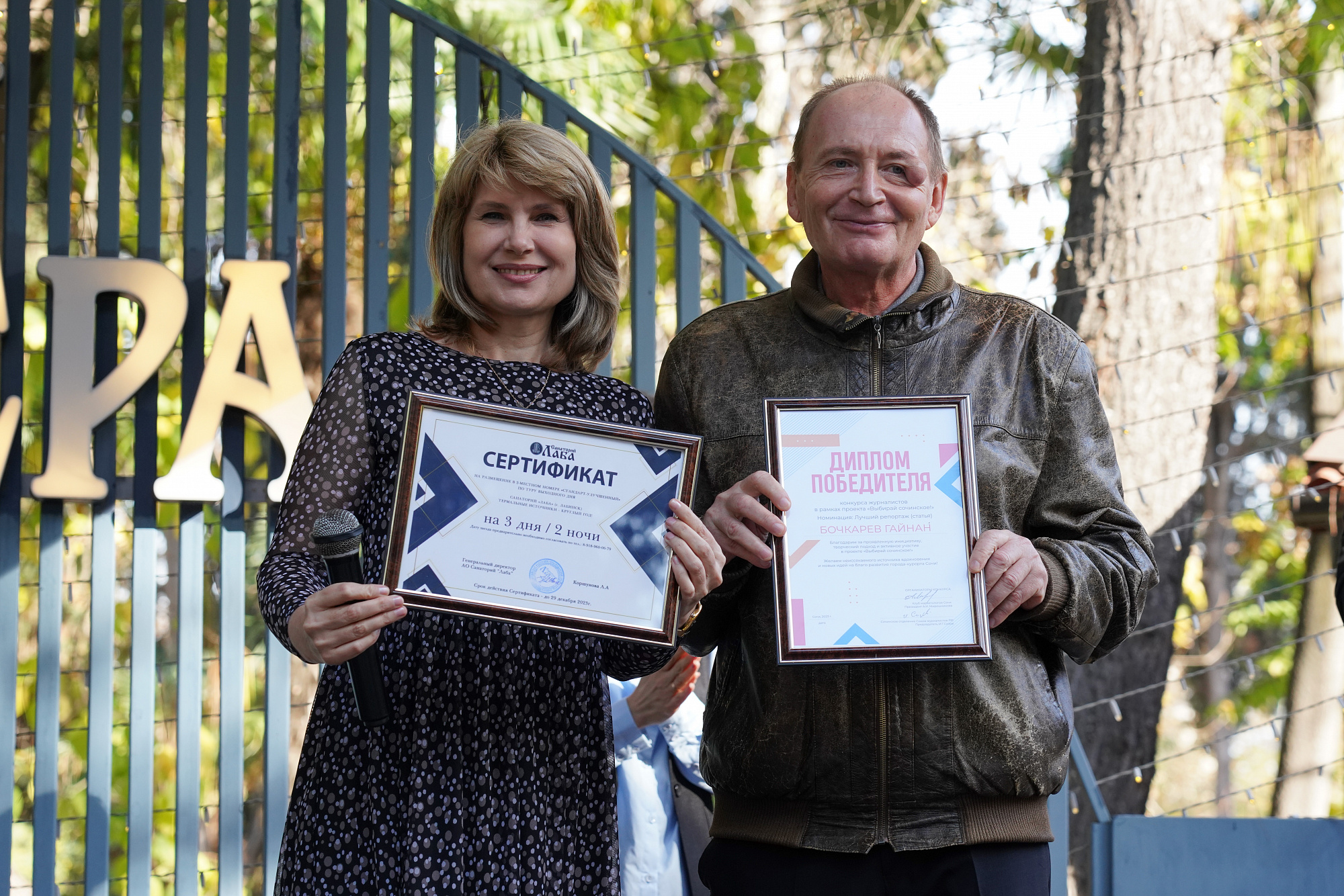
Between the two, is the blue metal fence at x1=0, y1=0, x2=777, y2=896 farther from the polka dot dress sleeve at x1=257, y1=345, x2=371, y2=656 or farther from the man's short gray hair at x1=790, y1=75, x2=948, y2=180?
the polka dot dress sleeve at x1=257, y1=345, x2=371, y2=656

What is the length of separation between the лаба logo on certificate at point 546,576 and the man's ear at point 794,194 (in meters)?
0.81

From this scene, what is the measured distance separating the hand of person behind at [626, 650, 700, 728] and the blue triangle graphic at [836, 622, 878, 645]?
3.36ft

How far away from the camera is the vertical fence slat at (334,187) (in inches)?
142

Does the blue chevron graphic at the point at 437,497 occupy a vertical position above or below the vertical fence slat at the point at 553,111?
below

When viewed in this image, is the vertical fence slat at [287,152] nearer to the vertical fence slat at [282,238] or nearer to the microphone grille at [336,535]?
the vertical fence slat at [282,238]

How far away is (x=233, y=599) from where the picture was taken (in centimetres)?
352

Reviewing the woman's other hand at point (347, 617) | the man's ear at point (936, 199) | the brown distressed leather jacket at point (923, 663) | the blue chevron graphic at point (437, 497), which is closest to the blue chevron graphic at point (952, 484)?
the brown distressed leather jacket at point (923, 663)

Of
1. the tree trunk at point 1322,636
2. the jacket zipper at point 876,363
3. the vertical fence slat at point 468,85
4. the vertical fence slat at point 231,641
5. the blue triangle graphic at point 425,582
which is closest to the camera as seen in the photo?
the blue triangle graphic at point 425,582

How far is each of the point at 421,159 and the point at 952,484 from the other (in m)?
2.21

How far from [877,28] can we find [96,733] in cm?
764

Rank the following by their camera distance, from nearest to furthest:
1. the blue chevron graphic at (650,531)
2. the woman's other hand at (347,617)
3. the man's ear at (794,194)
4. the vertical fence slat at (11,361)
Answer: the woman's other hand at (347,617) < the blue chevron graphic at (650,531) < the man's ear at (794,194) < the vertical fence slat at (11,361)

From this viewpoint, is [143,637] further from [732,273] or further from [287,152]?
[732,273]

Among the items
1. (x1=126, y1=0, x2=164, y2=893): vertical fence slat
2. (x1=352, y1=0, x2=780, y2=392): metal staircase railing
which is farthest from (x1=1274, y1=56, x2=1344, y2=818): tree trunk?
(x1=126, y1=0, x2=164, y2=893): vertical fence slat

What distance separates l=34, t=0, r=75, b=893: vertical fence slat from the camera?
135 inches
